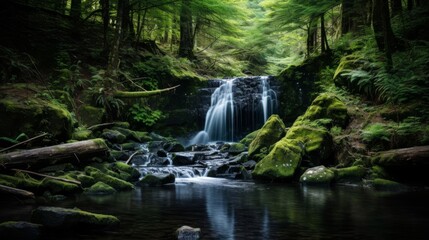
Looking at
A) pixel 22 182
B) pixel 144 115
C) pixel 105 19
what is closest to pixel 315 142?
pixel 144 115

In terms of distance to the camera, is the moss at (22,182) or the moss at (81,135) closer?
the moss at (22,182)

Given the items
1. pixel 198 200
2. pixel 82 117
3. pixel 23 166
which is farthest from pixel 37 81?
pixel 198 200

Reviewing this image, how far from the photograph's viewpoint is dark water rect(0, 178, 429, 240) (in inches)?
219

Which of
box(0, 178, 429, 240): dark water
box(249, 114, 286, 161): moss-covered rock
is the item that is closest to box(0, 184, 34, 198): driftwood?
box(0, 178, 429, 240): dark water

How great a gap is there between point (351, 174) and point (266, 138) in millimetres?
3320

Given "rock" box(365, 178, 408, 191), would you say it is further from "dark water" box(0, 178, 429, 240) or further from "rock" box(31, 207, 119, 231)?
"rock" box(31, 207, 119, 231)

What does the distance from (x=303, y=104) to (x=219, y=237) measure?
13.6 meters

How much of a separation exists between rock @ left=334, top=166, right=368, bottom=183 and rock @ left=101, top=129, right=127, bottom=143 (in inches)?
311

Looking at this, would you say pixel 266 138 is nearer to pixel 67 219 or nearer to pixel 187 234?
pixel 187 234

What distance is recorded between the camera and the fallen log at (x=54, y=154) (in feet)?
28.9

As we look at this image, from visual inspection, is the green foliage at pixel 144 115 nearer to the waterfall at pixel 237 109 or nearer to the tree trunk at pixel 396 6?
the waterfall at pixel 237 109

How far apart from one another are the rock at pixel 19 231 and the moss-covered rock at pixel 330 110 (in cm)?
1066

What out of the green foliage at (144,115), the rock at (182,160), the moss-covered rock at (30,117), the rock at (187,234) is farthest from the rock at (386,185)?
the green foliage at (144,115)

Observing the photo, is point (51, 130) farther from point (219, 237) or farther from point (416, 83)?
point (416, 83)
